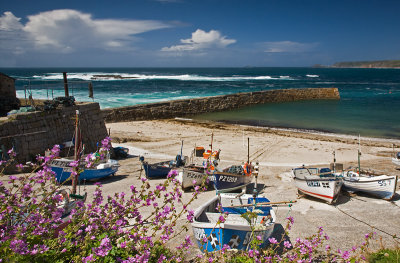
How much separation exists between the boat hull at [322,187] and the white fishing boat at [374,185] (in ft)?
2.18

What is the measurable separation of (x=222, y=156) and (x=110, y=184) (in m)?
7.64

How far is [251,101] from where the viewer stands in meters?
47.7

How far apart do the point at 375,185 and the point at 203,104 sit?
29.9m

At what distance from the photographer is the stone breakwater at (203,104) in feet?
105

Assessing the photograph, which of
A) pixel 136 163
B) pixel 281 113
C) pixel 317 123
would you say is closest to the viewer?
pixel 136 163

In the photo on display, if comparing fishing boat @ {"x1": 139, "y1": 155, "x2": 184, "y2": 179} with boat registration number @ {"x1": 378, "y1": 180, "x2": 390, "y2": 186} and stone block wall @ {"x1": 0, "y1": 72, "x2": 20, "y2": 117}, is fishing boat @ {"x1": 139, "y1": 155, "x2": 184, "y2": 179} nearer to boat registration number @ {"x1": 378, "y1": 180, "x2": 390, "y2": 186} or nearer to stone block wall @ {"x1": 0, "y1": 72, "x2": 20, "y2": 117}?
boat registration number @ {"x1": 378, "y1": 180, "x2": 390, "y2": 186}

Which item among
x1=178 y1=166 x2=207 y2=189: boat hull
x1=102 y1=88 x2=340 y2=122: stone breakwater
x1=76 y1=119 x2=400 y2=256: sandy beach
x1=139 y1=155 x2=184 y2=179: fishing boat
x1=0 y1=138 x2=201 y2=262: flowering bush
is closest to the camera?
x1=0 y1=138 x2=201 y2=262: flowering bush

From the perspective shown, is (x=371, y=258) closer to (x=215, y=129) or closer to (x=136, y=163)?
(x=136, y=163)

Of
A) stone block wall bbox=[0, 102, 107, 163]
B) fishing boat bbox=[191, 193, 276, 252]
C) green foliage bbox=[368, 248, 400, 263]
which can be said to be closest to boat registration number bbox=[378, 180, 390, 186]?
green foliage bbox=[368, 248, 400, 263]

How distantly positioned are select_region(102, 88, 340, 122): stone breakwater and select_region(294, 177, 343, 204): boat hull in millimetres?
23224

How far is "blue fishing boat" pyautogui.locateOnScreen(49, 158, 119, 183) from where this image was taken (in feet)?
40.7

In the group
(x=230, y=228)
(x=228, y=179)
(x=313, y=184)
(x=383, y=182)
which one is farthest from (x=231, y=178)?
(x=383, y=182)

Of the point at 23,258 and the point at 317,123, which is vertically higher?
the point at 23,258

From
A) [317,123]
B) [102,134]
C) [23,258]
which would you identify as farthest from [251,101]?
[23,258]
